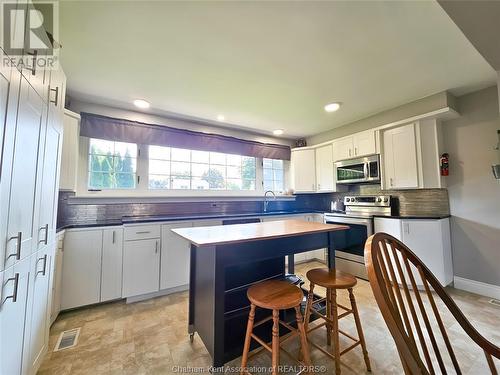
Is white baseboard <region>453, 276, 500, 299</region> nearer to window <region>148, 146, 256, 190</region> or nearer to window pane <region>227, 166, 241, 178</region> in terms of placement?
window <region>148, 146, 256, 190</region>

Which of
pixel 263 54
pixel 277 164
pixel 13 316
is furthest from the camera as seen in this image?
pixel 277 164

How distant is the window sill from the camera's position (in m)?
2.78

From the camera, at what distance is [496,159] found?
8.42 feet

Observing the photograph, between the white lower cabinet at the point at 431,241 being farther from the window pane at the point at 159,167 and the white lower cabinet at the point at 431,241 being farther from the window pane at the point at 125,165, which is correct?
the window pane at the point at 125,165

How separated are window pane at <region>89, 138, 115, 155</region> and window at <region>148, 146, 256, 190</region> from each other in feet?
1.65

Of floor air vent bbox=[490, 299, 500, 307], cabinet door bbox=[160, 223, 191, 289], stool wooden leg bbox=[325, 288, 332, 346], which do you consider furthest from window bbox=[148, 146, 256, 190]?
floor air vent bbox=[490, 299, 500, 307]

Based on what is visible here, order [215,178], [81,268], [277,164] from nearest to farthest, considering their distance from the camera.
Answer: [81,268] → [215,178] → [277,164]

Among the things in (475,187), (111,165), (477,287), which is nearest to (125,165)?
(111,165)

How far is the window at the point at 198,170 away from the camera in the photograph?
11.0 feet

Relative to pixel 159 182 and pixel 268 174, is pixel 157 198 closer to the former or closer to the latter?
pixel 159 182

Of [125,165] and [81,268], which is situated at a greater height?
[125,165]

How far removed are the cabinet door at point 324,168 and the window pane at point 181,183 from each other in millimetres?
2407

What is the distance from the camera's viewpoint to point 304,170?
4418mm

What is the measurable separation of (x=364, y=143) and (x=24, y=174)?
12.4 feet
